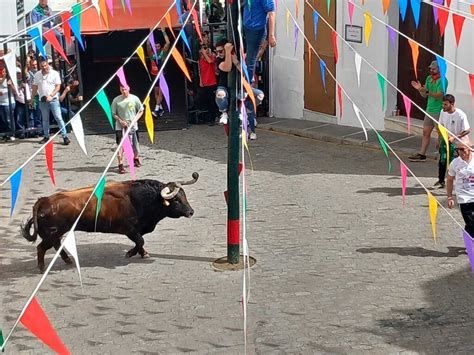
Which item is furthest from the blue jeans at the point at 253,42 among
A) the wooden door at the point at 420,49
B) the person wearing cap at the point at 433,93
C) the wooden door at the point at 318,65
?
the wooden door at the point at 318,65

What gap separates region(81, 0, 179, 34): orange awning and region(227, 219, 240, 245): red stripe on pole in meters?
A: 9.39

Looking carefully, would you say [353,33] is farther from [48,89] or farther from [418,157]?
[48,89]

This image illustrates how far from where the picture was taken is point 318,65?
738 inches

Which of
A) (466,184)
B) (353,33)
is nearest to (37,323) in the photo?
(466,184)

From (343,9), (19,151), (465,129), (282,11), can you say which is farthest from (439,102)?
(19,151)

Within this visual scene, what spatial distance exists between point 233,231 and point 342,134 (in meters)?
7.46

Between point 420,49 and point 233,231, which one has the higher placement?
point 420,49

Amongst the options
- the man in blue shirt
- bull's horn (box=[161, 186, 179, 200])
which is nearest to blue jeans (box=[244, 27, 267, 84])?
the man in blue shirt

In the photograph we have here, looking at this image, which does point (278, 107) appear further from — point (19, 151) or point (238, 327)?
point (238, 327)

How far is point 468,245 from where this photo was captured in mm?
8008

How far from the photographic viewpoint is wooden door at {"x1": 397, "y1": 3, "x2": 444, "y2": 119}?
1647 centimetres

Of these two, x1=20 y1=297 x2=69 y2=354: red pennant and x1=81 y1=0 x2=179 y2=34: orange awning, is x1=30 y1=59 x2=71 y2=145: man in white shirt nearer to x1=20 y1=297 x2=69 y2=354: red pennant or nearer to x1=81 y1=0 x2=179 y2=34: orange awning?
x1=81 y1=0 x2=179 y2=34: orange awning

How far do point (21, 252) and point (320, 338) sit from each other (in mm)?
4677

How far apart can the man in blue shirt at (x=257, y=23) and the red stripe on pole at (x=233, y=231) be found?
1.80 metres
